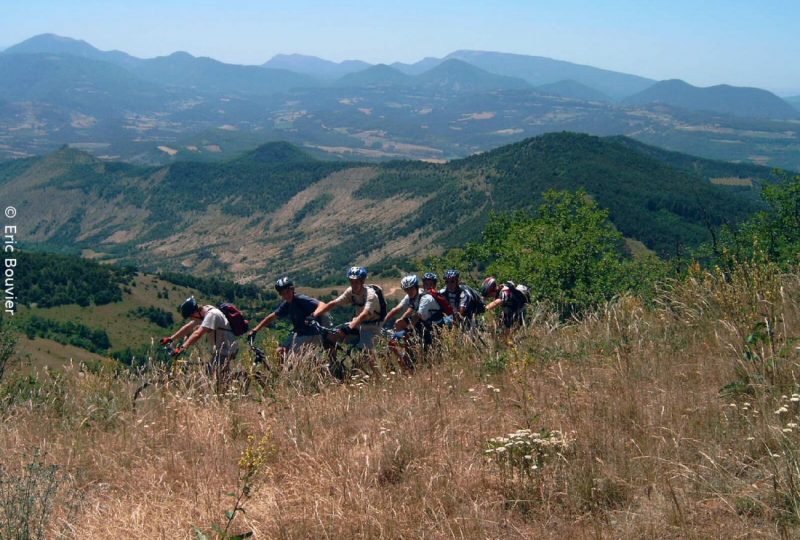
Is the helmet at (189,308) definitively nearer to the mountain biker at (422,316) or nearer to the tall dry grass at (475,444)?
the tall dry grass at (475,444)

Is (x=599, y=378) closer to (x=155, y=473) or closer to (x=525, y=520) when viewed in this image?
(x=525, y=520)

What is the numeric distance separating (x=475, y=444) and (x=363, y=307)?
412 centimetres

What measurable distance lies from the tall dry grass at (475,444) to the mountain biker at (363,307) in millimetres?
1944

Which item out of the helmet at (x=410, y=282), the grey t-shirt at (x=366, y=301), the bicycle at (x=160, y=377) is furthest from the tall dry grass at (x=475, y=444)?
the helmet at (x=410, y=282)

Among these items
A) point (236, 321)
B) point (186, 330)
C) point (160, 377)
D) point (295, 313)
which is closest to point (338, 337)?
point (295, 313)

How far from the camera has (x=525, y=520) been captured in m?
3.11

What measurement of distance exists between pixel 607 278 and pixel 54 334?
5854 cm

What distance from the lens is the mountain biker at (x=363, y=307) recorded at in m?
7.59

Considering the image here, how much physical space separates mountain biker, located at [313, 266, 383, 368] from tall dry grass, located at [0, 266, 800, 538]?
76.5 inches

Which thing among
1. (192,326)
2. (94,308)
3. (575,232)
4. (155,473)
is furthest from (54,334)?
(155,473)

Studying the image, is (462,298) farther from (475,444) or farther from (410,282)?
(475,444)

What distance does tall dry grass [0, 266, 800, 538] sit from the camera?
3.01m

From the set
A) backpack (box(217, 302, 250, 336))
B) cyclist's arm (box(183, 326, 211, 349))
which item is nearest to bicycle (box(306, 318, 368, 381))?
backpack (box(217, 302, 250, 336))

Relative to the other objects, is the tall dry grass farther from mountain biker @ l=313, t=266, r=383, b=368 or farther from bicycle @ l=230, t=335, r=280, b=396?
mountain biker @ l=313, t=266, r=383, b=368
